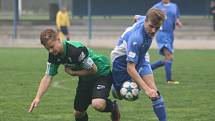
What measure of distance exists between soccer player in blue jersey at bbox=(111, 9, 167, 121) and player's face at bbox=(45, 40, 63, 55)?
0.75m

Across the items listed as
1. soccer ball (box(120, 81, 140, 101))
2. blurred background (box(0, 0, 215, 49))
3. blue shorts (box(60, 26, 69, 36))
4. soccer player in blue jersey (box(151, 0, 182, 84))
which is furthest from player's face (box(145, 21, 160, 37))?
blue shorts (box(60, 26, 69, 36))

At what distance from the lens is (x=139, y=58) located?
280 inches

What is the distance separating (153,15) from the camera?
21.7 feet

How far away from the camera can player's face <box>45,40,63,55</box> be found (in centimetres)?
652

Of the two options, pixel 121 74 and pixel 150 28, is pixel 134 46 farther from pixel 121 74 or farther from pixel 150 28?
pixel 121 74

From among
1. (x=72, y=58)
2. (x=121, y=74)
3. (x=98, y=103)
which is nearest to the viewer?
(x=72, y=58)

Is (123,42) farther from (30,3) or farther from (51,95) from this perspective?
(30,3)

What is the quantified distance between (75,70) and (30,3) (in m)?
54.3

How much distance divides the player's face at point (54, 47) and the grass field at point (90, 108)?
1970mm

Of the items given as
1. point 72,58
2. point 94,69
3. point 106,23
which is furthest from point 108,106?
point 106,23

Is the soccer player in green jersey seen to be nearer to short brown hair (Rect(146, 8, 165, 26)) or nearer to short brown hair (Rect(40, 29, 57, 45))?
short brown hair (Rect(40, 29, 57, 45))

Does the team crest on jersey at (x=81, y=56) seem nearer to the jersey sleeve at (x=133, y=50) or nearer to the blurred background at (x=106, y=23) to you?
the jersey sleeve at (x=133, y=50)

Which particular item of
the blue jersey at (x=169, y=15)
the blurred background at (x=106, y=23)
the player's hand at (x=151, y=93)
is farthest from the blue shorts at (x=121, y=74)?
the blurred background at (x=106, y=23)

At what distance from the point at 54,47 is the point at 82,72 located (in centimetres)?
71
